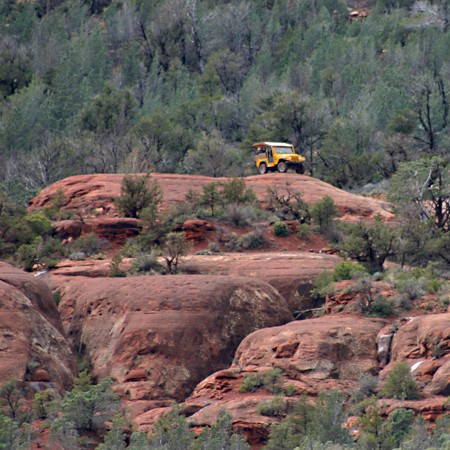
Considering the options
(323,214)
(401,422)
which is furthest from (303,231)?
(401,422)

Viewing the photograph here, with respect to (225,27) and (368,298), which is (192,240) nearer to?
(368,298)

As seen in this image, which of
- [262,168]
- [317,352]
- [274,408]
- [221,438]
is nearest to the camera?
[221,438]

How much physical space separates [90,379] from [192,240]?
418 inches

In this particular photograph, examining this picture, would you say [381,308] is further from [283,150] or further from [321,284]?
[283,150]

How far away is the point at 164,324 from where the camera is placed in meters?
33.8

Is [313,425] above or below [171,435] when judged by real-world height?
above

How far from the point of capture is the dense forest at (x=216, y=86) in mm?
61562

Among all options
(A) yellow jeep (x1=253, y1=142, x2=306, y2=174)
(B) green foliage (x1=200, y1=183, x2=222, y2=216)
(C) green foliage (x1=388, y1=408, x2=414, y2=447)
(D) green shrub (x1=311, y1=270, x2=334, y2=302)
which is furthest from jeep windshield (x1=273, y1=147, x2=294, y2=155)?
(C) green foliage (x1=388, y1=408, x2=414, y2=447)

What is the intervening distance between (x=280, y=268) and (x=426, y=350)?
339 inches

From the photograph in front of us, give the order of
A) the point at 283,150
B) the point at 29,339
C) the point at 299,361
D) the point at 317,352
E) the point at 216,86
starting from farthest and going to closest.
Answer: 1. the point at 216,86
2. the point at 283,150
3. the point at 29,339
4. the point at 317,352
5. the point at 299,361

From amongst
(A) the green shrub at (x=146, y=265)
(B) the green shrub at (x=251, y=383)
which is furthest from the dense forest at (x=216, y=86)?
(B) the green shrub at (x=251, y=383)

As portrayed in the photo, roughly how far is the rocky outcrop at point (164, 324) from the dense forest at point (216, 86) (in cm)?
1332

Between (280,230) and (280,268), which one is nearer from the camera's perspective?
(280,268)

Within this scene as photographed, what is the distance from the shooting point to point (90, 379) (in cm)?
3238
